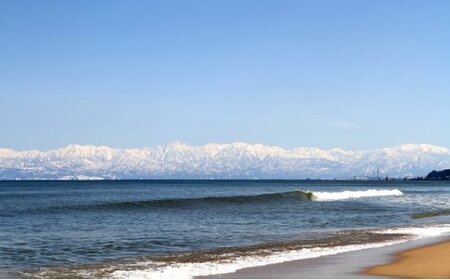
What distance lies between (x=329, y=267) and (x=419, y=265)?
98.6 inches

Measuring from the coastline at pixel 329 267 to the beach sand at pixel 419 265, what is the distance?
0.28 m

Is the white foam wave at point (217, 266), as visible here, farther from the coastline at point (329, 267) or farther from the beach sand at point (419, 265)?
the beach sand at point (419, 265)

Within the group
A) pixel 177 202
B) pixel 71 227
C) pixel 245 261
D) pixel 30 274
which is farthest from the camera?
pixel 177 202

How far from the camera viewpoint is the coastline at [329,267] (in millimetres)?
14867

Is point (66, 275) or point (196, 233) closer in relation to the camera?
point (66, 275)

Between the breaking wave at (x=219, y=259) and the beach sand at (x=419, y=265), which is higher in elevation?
the beach sand at (x=419, y=265)

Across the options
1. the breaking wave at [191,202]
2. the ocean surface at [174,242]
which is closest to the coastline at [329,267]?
the ocean surface at [174,242]

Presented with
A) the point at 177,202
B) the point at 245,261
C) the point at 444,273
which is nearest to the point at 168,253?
the point at 245,261

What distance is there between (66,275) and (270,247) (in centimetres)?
805

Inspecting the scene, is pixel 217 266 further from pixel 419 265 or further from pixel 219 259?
pixel 419 265

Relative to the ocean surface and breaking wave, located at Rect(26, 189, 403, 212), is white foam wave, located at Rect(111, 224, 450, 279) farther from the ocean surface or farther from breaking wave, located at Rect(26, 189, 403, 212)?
breaking wave, located at Rect(26, 189, 403, 212)

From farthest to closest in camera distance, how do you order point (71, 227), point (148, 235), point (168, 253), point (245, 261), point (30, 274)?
point (71, 227) → point (148, 235) → point (168, 253) → point (245, 261) → point (30, 274)

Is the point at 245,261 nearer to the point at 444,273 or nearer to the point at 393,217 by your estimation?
the point at 444,273

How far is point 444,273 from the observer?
48.3 feet
